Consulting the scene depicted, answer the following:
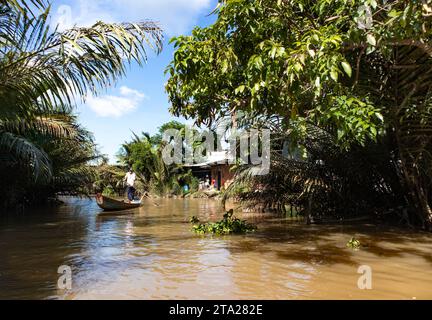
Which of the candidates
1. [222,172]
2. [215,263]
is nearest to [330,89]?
[215,263]

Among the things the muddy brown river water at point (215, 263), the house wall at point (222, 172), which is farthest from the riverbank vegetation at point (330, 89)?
the house wall at point (222, 172)

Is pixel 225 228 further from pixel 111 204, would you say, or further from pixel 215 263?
pixel 111 204

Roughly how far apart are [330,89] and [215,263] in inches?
127

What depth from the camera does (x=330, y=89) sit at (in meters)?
6.58

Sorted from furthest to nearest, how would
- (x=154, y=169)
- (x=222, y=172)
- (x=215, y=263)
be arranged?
(x=154, y=169), (x=222, y=172), (x=215, y=263)

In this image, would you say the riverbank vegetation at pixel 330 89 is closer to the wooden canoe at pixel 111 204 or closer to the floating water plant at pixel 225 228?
the floating water plant at pixel 225 228

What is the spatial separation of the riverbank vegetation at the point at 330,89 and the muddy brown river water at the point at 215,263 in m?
1.35

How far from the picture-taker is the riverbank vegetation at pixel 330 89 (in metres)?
5.45

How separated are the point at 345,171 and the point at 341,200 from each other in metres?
1.21

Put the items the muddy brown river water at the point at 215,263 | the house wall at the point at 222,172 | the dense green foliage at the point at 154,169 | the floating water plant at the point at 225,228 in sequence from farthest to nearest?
the dense green foliage at the point at 154,169 → the house wall at the point at 222,172 → the floating water plant at the point at 225,228 → the muddy brown river water at the point at 215,263
